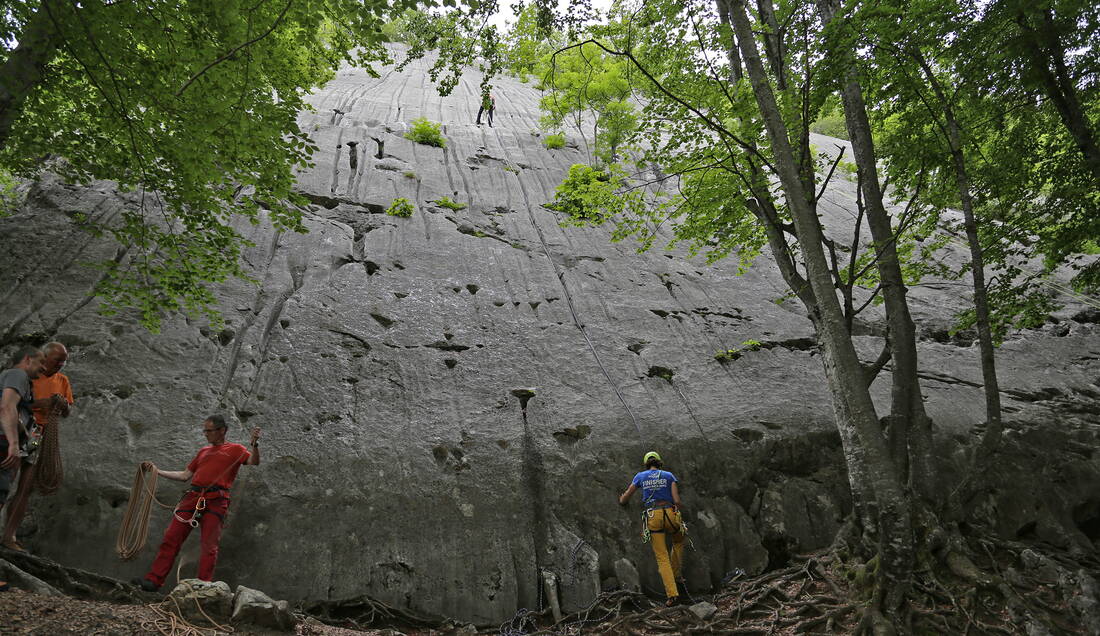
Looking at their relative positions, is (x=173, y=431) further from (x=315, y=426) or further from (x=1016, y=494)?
(x=1016, y=494)

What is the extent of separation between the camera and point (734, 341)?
10.8 metres

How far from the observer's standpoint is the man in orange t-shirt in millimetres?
5496

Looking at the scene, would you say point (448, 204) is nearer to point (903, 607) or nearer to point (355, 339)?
point (355, 339)

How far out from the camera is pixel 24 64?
584 centimetres

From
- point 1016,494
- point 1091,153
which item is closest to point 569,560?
point 1016,494

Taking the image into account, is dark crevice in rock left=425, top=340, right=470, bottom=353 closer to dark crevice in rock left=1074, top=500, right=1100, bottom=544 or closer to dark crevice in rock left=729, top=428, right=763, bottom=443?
dark crevice in rock left=729, top=428, right=763, bottom=443

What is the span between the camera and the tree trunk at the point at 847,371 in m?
4.99

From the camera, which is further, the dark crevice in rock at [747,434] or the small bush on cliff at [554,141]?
the small bush on cliff at [554,141]

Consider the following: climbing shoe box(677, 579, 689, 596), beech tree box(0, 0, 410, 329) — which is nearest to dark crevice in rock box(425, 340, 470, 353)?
beech tree box(0, 0, 410, 329)

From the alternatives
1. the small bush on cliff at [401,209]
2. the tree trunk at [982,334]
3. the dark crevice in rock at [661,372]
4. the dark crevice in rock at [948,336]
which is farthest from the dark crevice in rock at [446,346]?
the dark crevice in rock at [948,336]

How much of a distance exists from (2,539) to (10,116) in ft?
13.4

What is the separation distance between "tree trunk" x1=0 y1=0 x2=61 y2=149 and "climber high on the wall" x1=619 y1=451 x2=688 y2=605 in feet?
25.1

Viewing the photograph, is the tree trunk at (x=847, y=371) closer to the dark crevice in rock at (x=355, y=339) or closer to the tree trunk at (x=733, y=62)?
the tree trunk at (x=733, y=62)

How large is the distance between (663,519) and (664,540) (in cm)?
24
